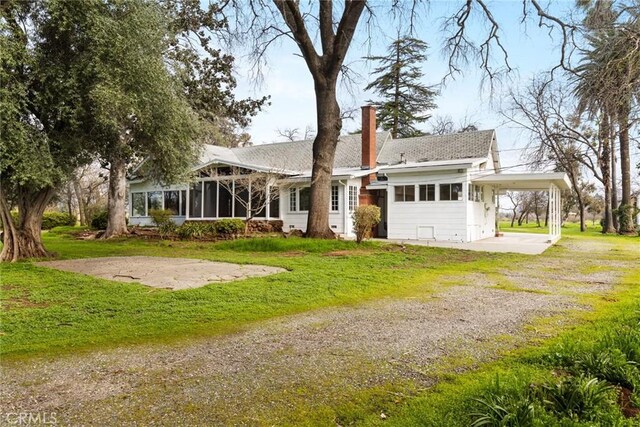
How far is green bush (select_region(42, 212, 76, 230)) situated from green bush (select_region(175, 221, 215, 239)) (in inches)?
635

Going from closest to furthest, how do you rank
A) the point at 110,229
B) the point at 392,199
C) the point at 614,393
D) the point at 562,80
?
the point at 614,393
the point at 562,80
the point at 392,199
the point at 110,229

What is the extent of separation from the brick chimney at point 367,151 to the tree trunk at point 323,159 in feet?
16.1

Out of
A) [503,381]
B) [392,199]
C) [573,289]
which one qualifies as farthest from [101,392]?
[392,199]

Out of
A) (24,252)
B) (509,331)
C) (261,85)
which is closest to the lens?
(509,331)

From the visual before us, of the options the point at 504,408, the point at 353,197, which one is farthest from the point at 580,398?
the point at 353,197

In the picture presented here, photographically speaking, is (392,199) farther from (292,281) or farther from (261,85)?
(292,281)

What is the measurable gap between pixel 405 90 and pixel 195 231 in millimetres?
25546

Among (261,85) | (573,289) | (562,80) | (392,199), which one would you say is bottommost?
(573,289)

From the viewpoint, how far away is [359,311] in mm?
5488

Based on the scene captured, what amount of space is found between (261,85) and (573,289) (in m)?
12.6

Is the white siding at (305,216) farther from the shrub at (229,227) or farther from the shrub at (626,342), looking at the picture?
the shrub at (626,342)

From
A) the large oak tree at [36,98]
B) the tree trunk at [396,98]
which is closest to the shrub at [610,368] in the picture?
the large oak tree at [36,98]

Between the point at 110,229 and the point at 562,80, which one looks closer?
the point at 562,80

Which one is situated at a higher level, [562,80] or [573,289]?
[562,80]
